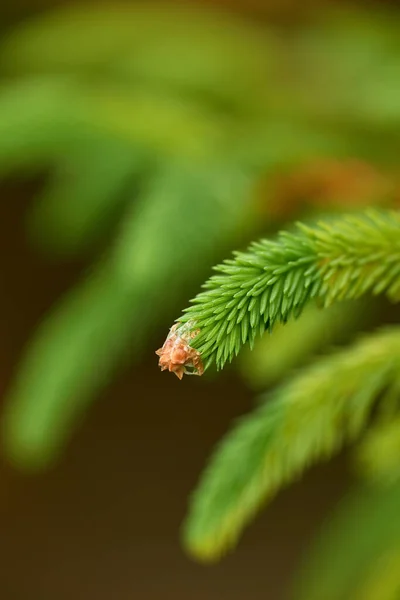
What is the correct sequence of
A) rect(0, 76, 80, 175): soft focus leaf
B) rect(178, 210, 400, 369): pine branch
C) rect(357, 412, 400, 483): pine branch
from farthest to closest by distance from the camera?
rect(0, 76, 80, 175): soft focus leaf → rect(357, 412, 400, 483): pine branch → rect(178, 210, 400, 369): pine branch

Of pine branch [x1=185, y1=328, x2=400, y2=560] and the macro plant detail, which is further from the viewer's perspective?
pine branch [x1=185, y1=328, x2=400, y2=560]

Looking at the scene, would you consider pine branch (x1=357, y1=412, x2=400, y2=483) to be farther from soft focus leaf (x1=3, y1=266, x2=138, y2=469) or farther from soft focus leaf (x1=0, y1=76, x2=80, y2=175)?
soft focus leaf (x1=0, y1=76, x2=80, y2=175)

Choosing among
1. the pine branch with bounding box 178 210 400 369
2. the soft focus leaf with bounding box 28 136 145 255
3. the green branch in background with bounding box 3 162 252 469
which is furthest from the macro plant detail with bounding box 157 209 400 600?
the soft focus leaf with bounding box 28 136 145 255

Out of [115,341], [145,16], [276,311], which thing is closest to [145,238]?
[115,341]

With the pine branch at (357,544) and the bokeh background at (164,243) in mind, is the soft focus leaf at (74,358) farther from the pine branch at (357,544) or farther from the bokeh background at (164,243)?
the pine branch at (357,544)

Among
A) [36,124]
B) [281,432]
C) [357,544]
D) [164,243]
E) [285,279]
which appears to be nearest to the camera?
[285,279]

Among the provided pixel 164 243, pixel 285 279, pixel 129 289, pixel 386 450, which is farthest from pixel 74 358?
pixel 285 279

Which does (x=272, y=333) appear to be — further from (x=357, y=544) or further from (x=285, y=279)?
(x=357, y=544)

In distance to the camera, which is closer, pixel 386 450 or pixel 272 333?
pixel 272 333
